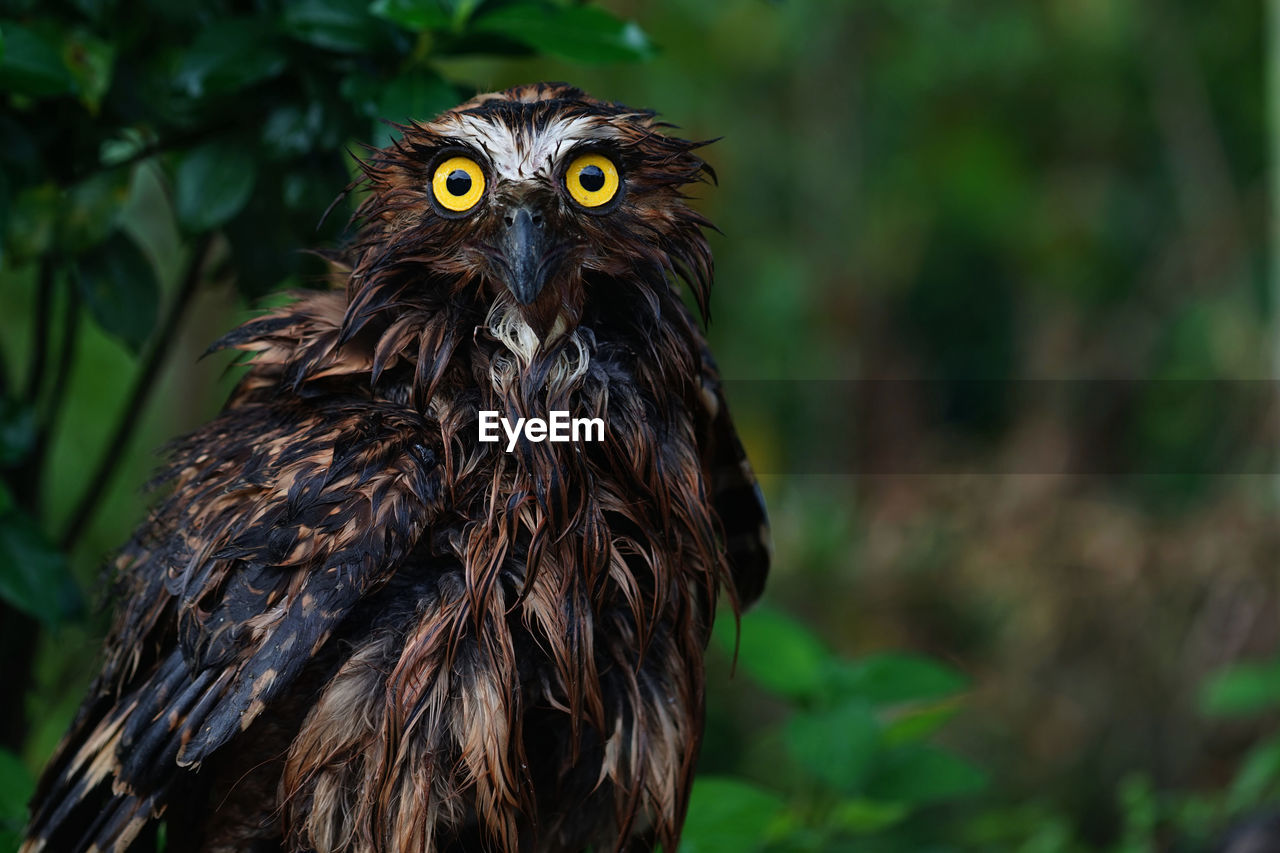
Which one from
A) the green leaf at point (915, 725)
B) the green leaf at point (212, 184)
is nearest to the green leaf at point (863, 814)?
the green leaf at point (915, 725)

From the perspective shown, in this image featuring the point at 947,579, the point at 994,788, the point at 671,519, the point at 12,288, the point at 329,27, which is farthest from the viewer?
the point at 947,579

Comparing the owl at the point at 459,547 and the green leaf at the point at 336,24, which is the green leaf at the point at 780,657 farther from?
the green leaf at the point at 336,24

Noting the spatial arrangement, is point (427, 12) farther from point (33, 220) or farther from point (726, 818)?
point (726, 818)

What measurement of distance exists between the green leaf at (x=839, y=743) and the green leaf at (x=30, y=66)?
4.51 ft

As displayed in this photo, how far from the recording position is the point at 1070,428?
7.52 m

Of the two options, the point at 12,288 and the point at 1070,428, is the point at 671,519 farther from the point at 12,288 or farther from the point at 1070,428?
the point at 1070,428

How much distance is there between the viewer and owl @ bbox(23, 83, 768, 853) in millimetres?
1060

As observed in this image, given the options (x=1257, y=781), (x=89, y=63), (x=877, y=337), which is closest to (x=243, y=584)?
(x=89, y=63)

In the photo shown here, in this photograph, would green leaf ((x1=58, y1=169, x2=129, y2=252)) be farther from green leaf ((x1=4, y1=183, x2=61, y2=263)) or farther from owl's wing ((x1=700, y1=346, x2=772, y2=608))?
owl's wing ((x1=700, y1=346, x2=772, y2=608))

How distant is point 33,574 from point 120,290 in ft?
1.40

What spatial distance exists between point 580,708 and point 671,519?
22cm

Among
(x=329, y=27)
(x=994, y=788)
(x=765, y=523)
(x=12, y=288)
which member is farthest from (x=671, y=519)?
(x=994, y=788)

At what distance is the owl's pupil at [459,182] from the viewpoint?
106 centimetres

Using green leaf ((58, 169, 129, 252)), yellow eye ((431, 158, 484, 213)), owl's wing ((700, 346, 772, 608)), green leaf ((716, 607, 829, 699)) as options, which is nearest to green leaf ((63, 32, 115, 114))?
green leaf ((58, 169, 129, 252))
